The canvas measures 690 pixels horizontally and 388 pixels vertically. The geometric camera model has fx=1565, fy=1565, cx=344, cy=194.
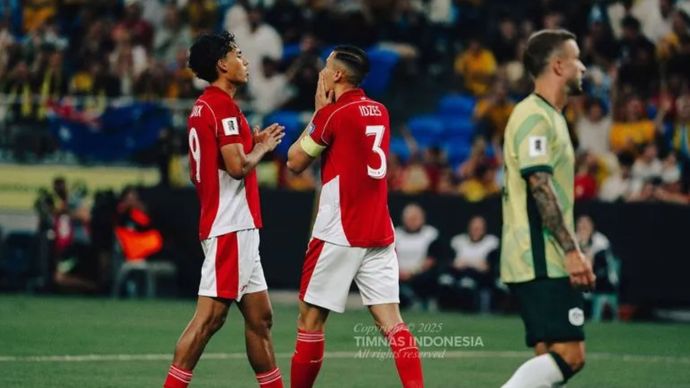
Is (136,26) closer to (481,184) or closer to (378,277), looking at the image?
(481,184)

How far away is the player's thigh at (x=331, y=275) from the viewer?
9.65 meters

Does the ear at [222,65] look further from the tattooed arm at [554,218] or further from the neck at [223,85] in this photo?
the tattooed arm at [554,218]

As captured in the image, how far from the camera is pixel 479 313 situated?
63.0 feet

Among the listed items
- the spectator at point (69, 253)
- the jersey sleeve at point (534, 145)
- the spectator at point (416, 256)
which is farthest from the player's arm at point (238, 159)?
the spectator at point (69, 253)

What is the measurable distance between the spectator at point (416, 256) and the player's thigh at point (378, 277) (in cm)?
983

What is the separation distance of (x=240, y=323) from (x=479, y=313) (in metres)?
3.50

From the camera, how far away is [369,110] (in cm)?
980

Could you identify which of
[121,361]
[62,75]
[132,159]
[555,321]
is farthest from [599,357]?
[62,75]

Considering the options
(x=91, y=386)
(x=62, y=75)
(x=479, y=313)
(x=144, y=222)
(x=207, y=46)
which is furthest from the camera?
(x=62, y=75)

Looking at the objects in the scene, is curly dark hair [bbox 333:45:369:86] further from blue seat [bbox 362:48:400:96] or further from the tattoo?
blue seat [bbox 362:48:400:96]

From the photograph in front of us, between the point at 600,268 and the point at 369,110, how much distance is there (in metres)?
9.58

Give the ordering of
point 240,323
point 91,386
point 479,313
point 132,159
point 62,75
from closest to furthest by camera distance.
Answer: point 91,386, point 240,323, point 479,313, point 132,159, point 62,75

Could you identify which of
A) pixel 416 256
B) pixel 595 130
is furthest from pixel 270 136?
pixel 595 130

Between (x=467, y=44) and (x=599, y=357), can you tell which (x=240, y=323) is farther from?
(x=467, y=44)
